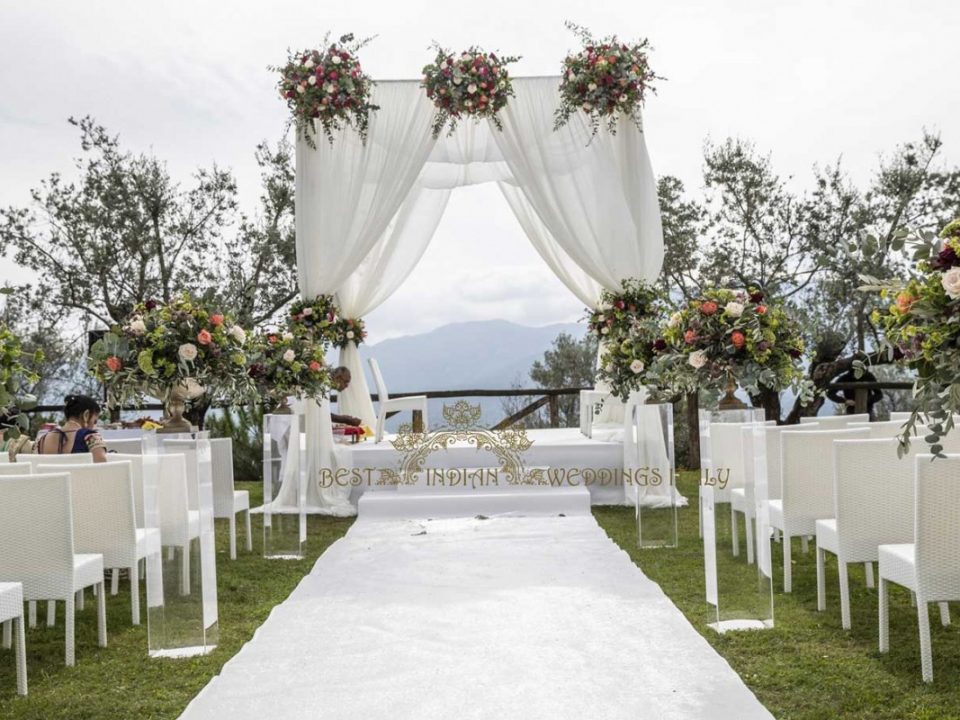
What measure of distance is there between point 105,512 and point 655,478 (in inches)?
166

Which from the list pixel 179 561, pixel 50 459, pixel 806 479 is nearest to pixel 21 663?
pixel 179 561

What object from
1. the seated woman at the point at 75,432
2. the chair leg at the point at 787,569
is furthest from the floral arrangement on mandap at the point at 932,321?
the seated woman at the point at 75,432

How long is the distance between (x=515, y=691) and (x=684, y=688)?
578 mm

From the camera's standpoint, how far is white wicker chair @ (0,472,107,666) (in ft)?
12.1

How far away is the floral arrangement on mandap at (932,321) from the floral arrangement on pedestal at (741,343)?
5.84 ft

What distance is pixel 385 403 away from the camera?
348 inches

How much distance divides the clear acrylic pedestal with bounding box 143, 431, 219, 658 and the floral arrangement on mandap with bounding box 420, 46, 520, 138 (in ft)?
14.9

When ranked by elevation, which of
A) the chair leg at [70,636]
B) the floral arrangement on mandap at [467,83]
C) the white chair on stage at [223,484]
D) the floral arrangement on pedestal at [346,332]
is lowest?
the chair leg at [70,636]

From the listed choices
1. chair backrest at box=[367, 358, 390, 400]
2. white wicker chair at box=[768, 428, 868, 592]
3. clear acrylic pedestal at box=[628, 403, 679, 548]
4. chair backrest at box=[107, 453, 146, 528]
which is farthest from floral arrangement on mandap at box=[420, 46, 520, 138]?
white wicker chair at box=[768, 428, 868, 592]

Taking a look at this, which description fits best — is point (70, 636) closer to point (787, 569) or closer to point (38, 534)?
point (38, 534)

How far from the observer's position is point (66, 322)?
12008 mm

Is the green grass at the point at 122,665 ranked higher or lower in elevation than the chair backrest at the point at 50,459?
lower

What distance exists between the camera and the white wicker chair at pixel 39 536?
369 centimetres

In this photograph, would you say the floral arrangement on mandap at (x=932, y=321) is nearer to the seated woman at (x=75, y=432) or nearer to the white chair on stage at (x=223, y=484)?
the seated woman at (x=75, y=432)
